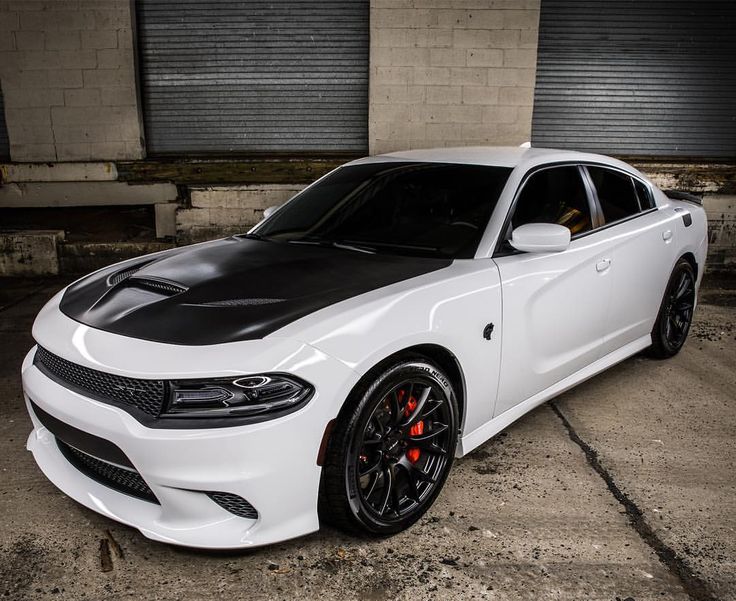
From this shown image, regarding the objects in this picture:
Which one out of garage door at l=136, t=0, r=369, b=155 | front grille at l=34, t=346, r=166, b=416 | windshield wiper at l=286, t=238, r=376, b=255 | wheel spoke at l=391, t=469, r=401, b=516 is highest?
garage door at l=136, t=0, r=369, b=155

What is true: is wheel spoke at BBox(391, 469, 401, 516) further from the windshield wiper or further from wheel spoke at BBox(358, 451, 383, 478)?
the windshield wiper

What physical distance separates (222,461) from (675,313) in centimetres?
360

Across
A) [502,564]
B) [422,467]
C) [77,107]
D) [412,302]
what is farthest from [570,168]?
[77,107]

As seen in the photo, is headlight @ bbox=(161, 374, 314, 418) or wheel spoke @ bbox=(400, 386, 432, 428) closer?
headlight @ bbox=(161, 374, 314, 418)

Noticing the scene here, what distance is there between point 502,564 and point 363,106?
6310 mm

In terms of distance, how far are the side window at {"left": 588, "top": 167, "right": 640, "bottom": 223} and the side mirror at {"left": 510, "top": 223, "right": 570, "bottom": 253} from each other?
0.89 meters

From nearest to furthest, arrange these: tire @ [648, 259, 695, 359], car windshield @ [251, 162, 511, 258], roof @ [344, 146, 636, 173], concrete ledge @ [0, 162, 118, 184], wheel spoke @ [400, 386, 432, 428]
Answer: wheel spoke @ [400, 386, 432, 428], car windshield @ [251, 162, 511, 258], roof @ [344, 146, 636, 173], tire @ [648, 259, 695, 359], concrete ledge @ [0, 162, 118, 184]

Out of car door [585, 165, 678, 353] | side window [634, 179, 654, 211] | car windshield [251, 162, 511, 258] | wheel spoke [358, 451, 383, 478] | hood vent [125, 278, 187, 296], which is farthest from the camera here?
side window [634, 179, 654, 211]

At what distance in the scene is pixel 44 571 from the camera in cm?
237

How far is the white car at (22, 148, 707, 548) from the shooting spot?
7.00 ft

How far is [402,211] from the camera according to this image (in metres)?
3.28

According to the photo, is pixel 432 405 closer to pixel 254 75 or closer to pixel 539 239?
pixel 539 239

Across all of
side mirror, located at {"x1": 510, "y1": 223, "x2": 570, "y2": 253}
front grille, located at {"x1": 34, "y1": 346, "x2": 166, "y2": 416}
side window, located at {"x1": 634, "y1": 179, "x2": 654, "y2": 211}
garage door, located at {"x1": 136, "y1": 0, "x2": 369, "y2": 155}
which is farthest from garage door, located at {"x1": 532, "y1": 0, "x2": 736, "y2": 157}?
front grille, located at {"x1": 34, "y1": 346, "x2": 166, "y2": 416}

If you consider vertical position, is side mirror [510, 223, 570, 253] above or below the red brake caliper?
above
